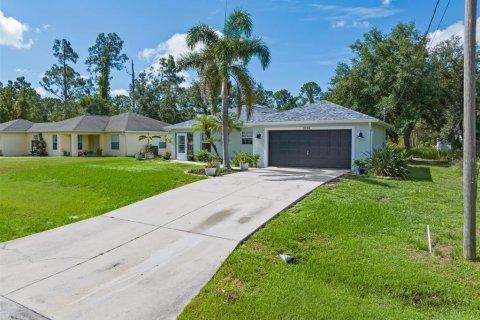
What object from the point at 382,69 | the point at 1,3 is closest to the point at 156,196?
the point at 1,3

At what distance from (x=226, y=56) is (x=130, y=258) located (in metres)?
10.5

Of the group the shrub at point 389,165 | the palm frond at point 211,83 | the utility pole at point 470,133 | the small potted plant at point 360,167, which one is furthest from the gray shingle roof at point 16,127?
the utility pole at point 470,133

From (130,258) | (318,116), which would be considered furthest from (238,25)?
(130,258)

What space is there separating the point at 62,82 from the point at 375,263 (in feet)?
182

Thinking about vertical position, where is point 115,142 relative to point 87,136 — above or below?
below

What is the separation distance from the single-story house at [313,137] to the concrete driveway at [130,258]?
722 centimetres

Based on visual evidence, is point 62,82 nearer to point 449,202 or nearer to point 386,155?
point 386,155

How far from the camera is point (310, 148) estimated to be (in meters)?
16.1

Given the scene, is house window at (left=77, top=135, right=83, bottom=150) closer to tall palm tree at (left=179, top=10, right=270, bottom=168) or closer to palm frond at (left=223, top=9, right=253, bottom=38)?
tall palm tree at (left=179, top=10, right=270, bottom=168)

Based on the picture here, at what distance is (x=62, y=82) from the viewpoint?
4950 cm

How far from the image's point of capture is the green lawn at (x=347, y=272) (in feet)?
12.2

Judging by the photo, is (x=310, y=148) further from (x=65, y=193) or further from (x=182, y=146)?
(x=65, y=193)

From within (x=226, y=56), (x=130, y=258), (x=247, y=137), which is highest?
(x=226, y=56)

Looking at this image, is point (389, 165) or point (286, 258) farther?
point (389, 165)
